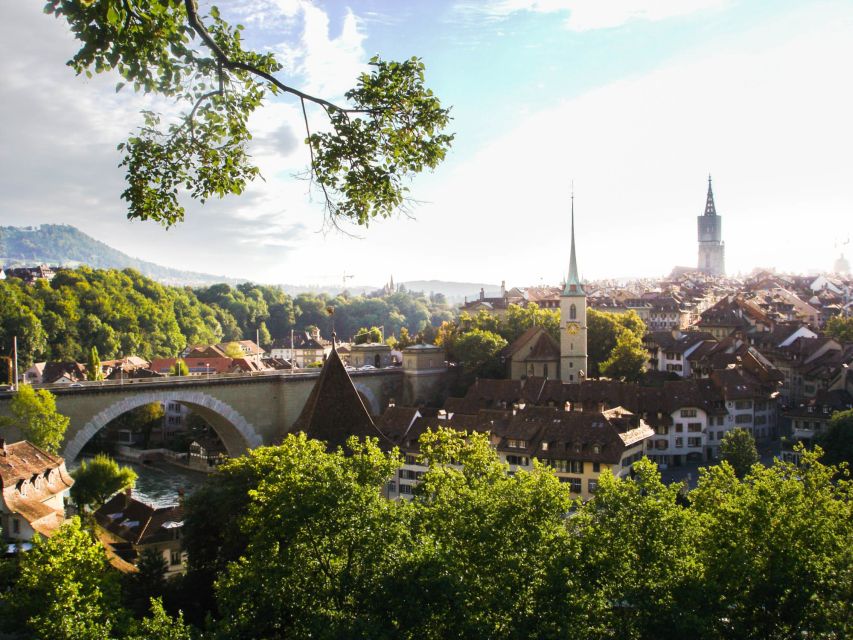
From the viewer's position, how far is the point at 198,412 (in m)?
41.6

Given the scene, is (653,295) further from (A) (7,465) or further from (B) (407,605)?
(B) (407,605)

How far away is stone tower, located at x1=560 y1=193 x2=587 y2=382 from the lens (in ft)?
159

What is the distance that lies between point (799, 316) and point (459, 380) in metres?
36.9

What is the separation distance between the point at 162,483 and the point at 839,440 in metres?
35.4

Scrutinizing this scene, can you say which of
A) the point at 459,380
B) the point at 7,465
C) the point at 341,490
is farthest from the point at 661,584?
the point at 459,380

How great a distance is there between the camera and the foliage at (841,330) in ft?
182

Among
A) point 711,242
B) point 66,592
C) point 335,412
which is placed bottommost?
point 66,592

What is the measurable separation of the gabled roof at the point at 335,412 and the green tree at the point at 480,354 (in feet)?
75.7

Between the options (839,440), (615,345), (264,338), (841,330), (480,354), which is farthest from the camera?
(264,338)

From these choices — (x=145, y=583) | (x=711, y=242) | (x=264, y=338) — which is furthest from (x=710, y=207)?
(x=145, y=583)

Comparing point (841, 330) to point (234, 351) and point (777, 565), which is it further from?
point (234, 351)

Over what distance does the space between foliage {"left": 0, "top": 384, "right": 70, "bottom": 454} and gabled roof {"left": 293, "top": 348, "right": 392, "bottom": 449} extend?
38.4 feet

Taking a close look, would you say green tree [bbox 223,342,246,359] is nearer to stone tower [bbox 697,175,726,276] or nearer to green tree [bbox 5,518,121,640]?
green tree [bbox 5,518,121,640]

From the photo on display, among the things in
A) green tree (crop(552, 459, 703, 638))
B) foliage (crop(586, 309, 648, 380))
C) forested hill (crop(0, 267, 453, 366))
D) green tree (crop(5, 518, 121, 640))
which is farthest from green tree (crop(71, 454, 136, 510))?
green tree (crop(552, 459, 703, 638))
